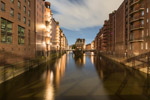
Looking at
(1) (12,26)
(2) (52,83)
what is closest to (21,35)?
(1) (12,26)

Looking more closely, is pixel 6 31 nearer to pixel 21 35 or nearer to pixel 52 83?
pixel 21 35

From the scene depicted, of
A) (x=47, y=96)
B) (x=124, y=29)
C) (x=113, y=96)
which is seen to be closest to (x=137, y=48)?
(x=124, y=29)

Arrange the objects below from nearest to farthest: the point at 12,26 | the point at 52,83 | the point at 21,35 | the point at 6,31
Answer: the point at 52,83 → the point at 6,31 → the point at 12,26 → the point at 21,35

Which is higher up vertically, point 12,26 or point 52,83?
point 12,26

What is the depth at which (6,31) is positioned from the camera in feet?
73.0

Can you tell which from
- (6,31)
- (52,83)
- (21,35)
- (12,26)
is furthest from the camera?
(21,35)

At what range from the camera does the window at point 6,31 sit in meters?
21.1

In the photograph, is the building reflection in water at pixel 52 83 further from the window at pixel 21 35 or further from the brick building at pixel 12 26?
the window at pixel 21 35

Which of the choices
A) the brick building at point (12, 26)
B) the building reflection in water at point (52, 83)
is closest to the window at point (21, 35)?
the brick building at point (12, 26)

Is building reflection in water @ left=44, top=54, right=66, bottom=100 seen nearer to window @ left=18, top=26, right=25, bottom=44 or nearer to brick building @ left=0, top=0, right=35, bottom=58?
brick building @ left=0, top=0, right=35, bottom=58

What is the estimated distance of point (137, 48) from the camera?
3659 cm

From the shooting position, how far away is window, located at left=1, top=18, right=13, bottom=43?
69.1 ft

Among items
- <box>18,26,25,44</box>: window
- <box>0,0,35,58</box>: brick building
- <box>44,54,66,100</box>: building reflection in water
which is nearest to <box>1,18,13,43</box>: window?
<box>0,0,35,58</box>: brick building

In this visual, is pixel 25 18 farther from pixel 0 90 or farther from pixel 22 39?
pixel 0 90
